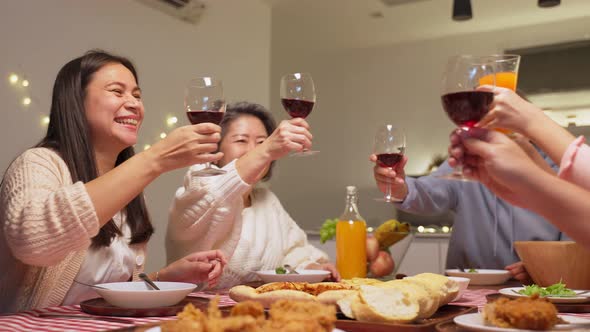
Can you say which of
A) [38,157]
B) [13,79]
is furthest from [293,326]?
[13,79]

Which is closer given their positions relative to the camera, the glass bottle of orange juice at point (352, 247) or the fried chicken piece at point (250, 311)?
the fried chicken piece at point (250, 311)

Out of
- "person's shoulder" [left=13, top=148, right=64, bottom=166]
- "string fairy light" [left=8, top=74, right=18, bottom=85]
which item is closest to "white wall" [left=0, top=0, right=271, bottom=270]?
"string fairy light" [left=8, top=74, right=18, bottom=85]

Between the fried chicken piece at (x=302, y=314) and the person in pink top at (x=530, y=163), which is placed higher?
the person in pink top at (x=530, y=163)

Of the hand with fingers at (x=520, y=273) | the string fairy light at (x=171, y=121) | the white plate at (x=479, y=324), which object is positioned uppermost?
the string fairy light at (x=171, y=121)

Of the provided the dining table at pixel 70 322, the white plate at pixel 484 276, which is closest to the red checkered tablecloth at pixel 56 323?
the dining table at pixel 70 322

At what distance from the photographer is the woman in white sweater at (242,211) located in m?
1.77

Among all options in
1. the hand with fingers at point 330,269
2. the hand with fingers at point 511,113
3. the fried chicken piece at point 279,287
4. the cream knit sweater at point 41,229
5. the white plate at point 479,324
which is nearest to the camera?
the white plate at point 479,324

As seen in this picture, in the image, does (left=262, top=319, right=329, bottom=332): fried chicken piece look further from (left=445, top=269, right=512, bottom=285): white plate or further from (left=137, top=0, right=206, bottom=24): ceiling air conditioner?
(left=137, top=0, right=206, bottom=24): ceiling air conditioner

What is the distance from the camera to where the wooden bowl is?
1516mm

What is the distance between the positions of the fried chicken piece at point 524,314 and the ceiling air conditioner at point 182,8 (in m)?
3.59

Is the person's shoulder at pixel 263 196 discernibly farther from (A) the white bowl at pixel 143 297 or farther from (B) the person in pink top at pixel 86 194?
(A) the white bowl at pixel 143 297

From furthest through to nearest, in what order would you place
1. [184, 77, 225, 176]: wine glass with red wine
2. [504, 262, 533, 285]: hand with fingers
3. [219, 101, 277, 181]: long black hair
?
[219, 101, 277, 181]: long black hair → [504, 262, 533, 285]: hand with fingers → [184, 77, 225, 176]: wine glass with red wine

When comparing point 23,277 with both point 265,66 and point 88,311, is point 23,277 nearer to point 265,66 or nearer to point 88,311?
point 88,311

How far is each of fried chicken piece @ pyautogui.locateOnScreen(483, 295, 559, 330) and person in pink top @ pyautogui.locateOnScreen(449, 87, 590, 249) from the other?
131mm
